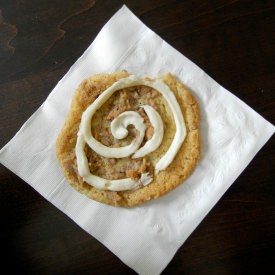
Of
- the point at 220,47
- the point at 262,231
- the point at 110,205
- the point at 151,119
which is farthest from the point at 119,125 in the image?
the point at 262,231

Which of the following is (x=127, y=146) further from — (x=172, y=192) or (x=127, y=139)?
(x=172, y=192)

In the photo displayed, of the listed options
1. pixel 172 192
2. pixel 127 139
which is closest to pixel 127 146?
pixel 127 139

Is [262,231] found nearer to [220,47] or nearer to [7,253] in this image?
[220,47]
